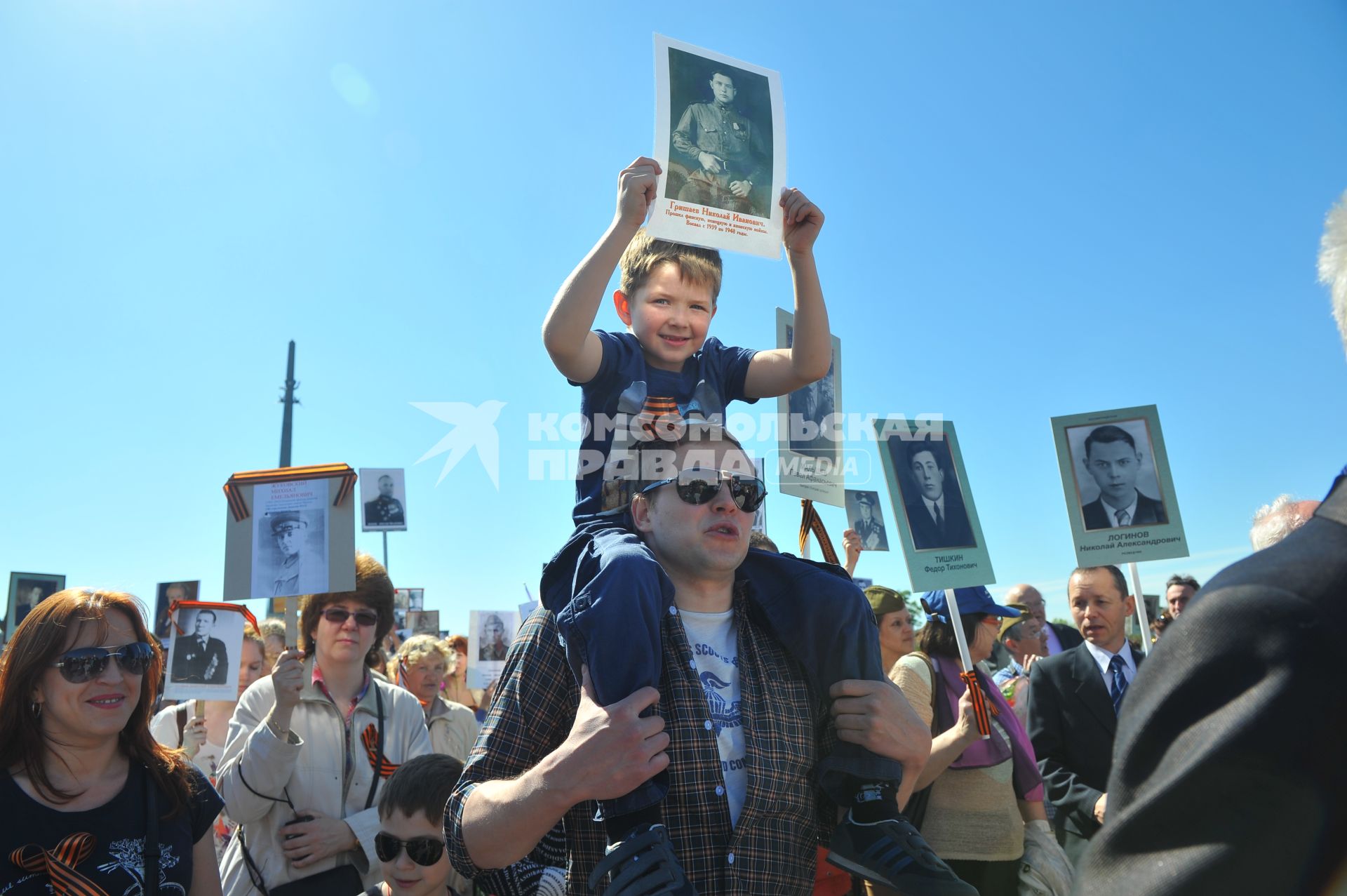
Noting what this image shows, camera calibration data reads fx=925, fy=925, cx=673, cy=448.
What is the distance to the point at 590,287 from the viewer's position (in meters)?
2.82

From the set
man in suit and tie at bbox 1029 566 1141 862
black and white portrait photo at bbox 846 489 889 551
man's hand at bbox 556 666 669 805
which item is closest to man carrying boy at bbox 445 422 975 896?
man's hand at bbox 556 666 669 805

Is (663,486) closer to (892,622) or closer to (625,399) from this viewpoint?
(625,399)

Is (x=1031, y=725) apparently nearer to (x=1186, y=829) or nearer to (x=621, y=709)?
(x=621, y=709)

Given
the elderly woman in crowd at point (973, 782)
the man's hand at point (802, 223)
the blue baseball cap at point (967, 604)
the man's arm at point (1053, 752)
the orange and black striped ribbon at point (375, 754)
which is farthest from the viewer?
the blue baseball cap at point (967, 604)

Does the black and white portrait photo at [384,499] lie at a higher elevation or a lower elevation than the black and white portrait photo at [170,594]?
higher

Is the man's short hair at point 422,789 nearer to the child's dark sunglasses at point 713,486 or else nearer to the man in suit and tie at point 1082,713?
the child's dark sunglasses at point 713,486

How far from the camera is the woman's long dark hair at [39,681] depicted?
2.98 meters

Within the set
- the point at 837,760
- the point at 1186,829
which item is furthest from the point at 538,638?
the point at 1186,829

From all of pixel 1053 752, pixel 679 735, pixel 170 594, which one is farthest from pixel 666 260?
pixel 170 594

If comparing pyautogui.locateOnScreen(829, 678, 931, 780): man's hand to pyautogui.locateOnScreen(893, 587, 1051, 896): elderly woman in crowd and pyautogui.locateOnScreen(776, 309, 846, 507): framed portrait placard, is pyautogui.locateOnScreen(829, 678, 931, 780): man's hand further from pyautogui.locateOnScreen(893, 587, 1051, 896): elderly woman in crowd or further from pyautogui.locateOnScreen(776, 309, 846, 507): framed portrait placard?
pyautogui.locateOnScreen(776, 309, 846, 507): framed portrait placard

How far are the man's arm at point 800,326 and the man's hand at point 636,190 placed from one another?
0.57 metres

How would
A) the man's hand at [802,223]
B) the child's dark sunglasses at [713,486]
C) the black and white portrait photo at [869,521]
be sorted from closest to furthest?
the child's dark sunglasses at [713,486]
the man's hand at [802,223]
the black and white portrait photo at [869,521]

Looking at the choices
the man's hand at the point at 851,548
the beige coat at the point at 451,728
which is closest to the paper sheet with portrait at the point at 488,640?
the beige coat at the point at 451,728

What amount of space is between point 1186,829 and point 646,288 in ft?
8.71
